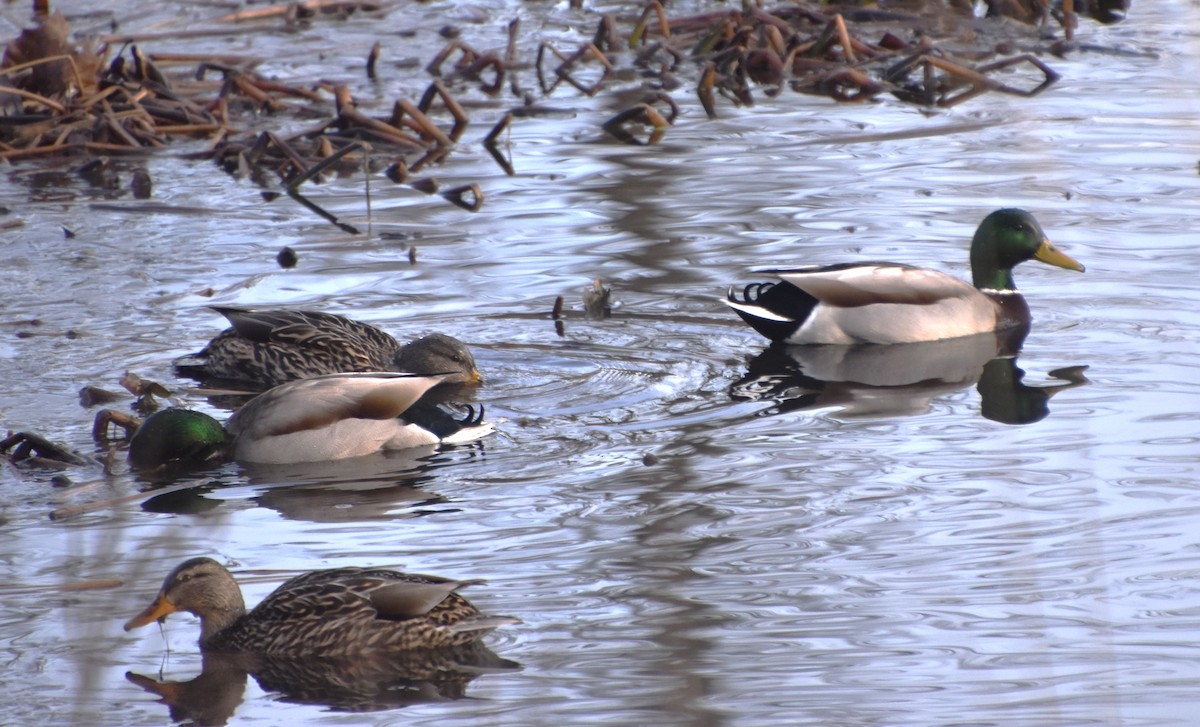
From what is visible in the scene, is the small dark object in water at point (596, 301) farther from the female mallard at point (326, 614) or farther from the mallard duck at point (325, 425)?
the female mallard at point (326, 614)

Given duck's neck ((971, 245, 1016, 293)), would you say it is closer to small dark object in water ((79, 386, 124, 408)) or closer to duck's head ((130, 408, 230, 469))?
duck's head ((130, 408, 230, 469))

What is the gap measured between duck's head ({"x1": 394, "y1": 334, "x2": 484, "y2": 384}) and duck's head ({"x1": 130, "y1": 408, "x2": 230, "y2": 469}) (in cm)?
112

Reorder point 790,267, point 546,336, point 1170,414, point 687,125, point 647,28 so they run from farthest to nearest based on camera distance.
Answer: point 647,28
point 687,125
point 790,267
point 546,336
point 1170,414

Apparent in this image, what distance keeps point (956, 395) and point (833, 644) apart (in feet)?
10.5

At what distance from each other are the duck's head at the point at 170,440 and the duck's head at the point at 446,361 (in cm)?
112

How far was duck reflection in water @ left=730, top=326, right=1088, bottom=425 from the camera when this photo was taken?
26.0 ft

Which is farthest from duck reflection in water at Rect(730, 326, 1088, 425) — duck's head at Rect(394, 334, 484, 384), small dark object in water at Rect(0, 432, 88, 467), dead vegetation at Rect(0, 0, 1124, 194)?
dead vegetation at Rect(0, 0, 1124, 194)

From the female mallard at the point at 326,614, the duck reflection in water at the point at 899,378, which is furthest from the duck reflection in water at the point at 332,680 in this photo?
the duck reflection in water at the point at 899,378

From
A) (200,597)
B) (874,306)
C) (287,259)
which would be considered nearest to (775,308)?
(874,306)

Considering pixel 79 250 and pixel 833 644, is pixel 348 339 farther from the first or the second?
pixel 833 644

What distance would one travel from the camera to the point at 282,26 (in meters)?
17.1

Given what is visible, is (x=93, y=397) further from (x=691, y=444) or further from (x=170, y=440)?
(x=691, y=444)

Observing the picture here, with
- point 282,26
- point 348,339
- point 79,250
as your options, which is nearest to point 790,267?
point 348,339

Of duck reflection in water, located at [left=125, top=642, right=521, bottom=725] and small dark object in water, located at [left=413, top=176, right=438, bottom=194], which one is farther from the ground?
duck reflection in water, located at [left=125, top=642, right=521, bottom=725]
